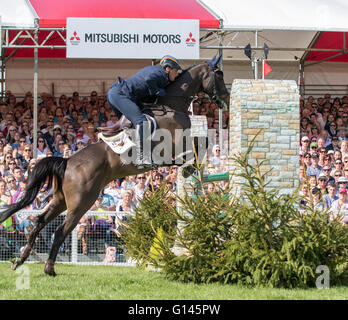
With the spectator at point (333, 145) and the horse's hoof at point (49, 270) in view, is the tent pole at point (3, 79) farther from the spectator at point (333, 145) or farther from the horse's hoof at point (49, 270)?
the horse's hoof at point (49, 270)

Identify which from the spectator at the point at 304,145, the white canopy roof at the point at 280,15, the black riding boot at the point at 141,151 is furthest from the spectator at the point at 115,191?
the white canopy roof at the point at 280,15

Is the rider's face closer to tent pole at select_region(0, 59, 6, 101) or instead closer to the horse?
the horse

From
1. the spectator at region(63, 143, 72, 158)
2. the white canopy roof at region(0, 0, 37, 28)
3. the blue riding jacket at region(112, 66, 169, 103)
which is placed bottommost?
the spectator at region(63, 143, 72, 158)

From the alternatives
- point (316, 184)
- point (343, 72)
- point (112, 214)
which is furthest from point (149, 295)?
point (343, 72)

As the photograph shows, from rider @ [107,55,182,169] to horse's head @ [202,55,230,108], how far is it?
600 mm

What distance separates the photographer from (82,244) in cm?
946

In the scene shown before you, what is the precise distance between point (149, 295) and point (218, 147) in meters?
7.20

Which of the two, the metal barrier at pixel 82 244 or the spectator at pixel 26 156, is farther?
the spectator at pixel 26 156

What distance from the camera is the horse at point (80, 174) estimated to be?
22.6 ft

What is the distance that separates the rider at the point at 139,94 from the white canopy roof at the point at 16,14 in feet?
22.5

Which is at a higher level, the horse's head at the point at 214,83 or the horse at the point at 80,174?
the horse's head at the point at 214,83

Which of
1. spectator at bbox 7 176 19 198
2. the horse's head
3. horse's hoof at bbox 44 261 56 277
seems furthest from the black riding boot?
spectator at bbox 7 176 19 198

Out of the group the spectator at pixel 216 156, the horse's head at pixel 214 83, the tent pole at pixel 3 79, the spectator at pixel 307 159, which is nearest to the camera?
the horse's head at pixel 214 83

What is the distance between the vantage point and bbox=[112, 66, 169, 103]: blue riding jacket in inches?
272
